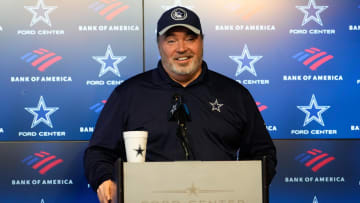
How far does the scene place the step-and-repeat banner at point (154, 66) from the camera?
3301 millimetres

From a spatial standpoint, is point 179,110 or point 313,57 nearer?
point 179,110

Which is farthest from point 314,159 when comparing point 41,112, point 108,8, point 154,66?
point 41,112

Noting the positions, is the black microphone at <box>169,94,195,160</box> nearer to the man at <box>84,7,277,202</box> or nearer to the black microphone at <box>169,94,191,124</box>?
the black microphone at <box>169,94,191,124</box>

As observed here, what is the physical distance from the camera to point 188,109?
8.50 feet

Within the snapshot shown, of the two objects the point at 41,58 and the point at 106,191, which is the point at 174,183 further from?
the point at 41,58

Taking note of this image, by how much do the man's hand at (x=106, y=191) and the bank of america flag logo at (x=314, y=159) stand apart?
155cm

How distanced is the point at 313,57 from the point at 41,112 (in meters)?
1.75

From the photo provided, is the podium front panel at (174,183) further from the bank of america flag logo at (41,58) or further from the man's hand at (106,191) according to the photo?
the bank of america flag logo at (41,58)

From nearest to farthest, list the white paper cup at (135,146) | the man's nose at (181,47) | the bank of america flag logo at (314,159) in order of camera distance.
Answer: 1. the white paper cup at (135,146)
2. the man's nose at (181,47)
3. the bank of america flag logo at (314,159)

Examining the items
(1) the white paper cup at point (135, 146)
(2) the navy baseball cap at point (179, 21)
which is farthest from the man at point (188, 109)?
(1) the white paper cup at point (135, 146)

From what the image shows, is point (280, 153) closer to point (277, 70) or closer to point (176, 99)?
point (277, 70)

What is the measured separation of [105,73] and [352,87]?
5.16 ft

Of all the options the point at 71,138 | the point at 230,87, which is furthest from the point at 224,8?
the point at 71,138

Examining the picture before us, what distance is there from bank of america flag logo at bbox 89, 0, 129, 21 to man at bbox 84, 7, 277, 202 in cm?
71
